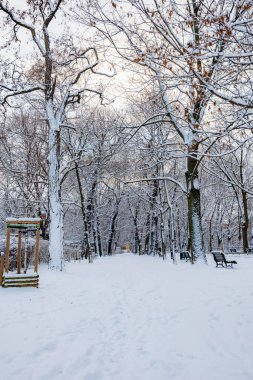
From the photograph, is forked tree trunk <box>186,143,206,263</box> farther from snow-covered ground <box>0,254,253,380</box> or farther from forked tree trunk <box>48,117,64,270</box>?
forked tree trunk <box>48,117,64,270</box>

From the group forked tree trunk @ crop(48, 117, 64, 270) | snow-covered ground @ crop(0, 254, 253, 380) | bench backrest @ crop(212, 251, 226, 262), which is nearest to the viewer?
snow-covered ground @ crop(0, 254, 253, 380)

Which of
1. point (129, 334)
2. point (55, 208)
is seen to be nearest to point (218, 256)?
point (55, 208)

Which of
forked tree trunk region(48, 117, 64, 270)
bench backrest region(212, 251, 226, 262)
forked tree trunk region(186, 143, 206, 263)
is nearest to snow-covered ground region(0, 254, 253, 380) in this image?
forked tree trunk region(48, 117, 64, 270)

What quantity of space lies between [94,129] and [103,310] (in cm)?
1996

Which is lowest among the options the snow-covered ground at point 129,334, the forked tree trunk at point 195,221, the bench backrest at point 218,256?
the snow-covered ground at point 129,334

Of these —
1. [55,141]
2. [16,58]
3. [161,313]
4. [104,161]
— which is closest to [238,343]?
[161,313]

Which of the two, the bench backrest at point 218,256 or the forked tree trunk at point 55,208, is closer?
the forked tree trunk at point 55,208

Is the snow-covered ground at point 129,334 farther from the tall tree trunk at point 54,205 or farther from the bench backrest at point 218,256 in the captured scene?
the bench backrest at point 218,256

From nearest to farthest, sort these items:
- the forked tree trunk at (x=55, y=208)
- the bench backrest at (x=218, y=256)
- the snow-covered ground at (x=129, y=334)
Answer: the snow-covered ground at (x=129, y=334), the forked tree trunk at (x=55, y=208), the bench backrest at (x=218, y=256)

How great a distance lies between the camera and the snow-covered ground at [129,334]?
13.5 ft

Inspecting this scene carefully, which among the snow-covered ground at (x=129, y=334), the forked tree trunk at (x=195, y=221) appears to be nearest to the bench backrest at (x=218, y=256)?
the forked tree trunk at (x=195, y=221)

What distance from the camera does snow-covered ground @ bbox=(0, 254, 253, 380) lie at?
412 cm

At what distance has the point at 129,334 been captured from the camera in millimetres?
5543

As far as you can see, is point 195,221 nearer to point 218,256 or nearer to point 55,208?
point 218,256
